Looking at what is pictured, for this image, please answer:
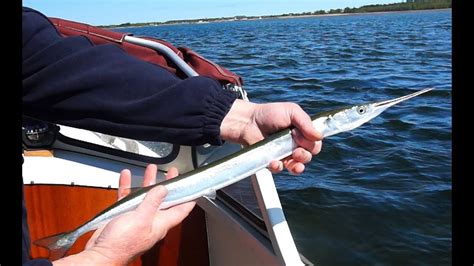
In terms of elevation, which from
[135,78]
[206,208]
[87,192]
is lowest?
[206,208]

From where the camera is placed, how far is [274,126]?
90.7 inches

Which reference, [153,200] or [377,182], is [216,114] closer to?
[153,200]

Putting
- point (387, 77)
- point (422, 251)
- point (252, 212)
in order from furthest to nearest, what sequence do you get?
point (387, 77) → point (422, 251) → point (252, 212)

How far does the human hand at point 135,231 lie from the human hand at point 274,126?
1.51 feet

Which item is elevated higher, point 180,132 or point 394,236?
point 180,132

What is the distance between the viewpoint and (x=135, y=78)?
7.26 feet

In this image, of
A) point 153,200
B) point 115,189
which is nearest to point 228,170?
point 153,200

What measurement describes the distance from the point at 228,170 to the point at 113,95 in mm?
649

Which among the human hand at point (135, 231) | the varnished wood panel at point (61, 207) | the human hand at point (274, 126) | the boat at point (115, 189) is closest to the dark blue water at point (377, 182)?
the boat at point (115, 189)

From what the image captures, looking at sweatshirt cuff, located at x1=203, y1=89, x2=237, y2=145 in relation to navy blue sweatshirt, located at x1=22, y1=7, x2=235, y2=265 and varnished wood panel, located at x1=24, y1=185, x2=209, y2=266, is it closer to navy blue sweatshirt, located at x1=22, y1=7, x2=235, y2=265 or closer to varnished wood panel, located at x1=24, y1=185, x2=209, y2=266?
navy blue sweatshirt, located at x1=22, y1=7, x2=235, y2=265

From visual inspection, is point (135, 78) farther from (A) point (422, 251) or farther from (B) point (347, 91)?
(B) point (347, 91)
